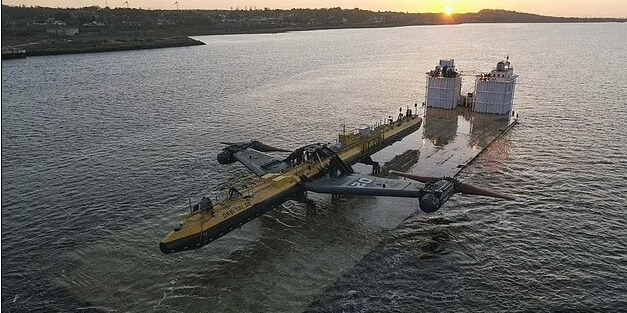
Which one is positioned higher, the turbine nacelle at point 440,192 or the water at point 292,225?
the turbine nacelle at point 440,192

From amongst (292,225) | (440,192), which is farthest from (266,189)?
(440,192)

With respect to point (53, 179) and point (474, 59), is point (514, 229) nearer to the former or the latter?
point (53, 179)

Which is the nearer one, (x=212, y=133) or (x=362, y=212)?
(x=362, y=212)

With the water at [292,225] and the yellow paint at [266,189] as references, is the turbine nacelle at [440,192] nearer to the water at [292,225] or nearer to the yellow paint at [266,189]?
the water at [292,225]

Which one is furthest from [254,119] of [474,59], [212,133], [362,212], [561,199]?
[474,59]

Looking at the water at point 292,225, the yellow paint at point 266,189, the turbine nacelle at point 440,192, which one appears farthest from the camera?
the turbine nacelle at point 440,192

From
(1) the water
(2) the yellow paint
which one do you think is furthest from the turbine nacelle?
(2) the yellow paint

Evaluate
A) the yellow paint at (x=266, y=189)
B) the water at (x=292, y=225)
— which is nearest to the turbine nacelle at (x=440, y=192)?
the water at (x=292, y=225)

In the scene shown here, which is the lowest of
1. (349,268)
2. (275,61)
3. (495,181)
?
(349,268)
